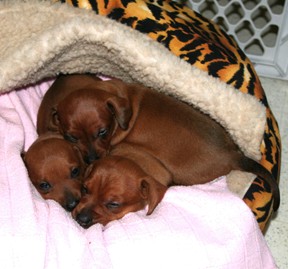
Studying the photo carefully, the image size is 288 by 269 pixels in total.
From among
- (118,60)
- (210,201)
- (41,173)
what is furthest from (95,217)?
(118,60)

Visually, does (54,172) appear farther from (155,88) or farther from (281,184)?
(281,184)

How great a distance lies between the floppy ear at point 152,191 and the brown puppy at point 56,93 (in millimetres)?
580

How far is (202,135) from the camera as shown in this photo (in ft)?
7.11

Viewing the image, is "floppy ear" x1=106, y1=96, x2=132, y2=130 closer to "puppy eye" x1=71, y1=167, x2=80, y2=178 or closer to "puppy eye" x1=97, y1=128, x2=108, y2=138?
"puppy eye" x1=97, y1=128, x2=108, y2=138

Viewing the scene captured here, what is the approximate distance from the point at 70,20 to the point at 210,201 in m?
0.89

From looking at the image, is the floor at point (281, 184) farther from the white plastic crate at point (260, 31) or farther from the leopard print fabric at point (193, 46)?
the leopard print fabric at point (193, 46)

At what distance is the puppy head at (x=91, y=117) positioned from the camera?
7.30 ft

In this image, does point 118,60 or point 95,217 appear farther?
point 118,60

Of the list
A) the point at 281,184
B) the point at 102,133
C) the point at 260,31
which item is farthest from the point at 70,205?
the point at 260,31

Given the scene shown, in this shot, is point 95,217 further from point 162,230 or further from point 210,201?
point 210,201

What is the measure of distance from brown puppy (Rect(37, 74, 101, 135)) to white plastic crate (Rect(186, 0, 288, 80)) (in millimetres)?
963

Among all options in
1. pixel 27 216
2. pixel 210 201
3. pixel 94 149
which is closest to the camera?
pixel 27 216

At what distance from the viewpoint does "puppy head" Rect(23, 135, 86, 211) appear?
2.13 metres

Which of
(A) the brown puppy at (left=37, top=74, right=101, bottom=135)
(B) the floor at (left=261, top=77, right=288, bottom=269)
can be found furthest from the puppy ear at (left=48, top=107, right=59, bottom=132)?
(B) the floor at (left=261, top=77, right=288, bottom=269)
